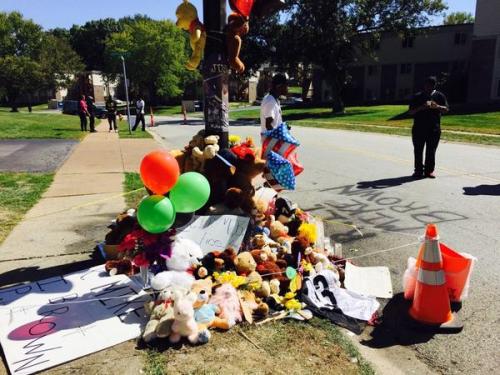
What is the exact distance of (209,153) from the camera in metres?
4.75

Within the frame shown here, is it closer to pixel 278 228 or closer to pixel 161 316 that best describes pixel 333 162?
pixel 278 228

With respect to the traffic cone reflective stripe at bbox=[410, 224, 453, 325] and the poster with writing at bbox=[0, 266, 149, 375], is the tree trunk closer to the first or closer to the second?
the traffic cone reflective stripe at bbox=[410, 224, 453, 325]

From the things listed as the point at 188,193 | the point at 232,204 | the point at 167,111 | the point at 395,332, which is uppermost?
the point at 188,193

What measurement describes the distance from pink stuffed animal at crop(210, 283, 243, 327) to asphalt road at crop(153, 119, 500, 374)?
1014 mm

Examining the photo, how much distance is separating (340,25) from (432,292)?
32003 mm

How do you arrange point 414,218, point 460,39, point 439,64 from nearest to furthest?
1. point 414,218
2. point 460,39
3. point 439,64

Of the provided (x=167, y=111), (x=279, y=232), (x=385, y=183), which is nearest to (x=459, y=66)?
(x=167, y=111)

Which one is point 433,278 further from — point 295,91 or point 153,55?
point 295,91

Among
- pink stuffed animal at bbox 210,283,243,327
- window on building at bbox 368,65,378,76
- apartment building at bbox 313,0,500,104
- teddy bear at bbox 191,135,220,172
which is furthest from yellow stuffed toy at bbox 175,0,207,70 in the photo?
window on building at bbox 368,65,378,76

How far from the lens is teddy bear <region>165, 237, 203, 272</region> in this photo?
3924 millimetres

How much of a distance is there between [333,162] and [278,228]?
7228 mm

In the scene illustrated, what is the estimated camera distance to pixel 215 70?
5.04 meters

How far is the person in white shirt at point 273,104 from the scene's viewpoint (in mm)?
5742

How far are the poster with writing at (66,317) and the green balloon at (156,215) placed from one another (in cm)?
66
